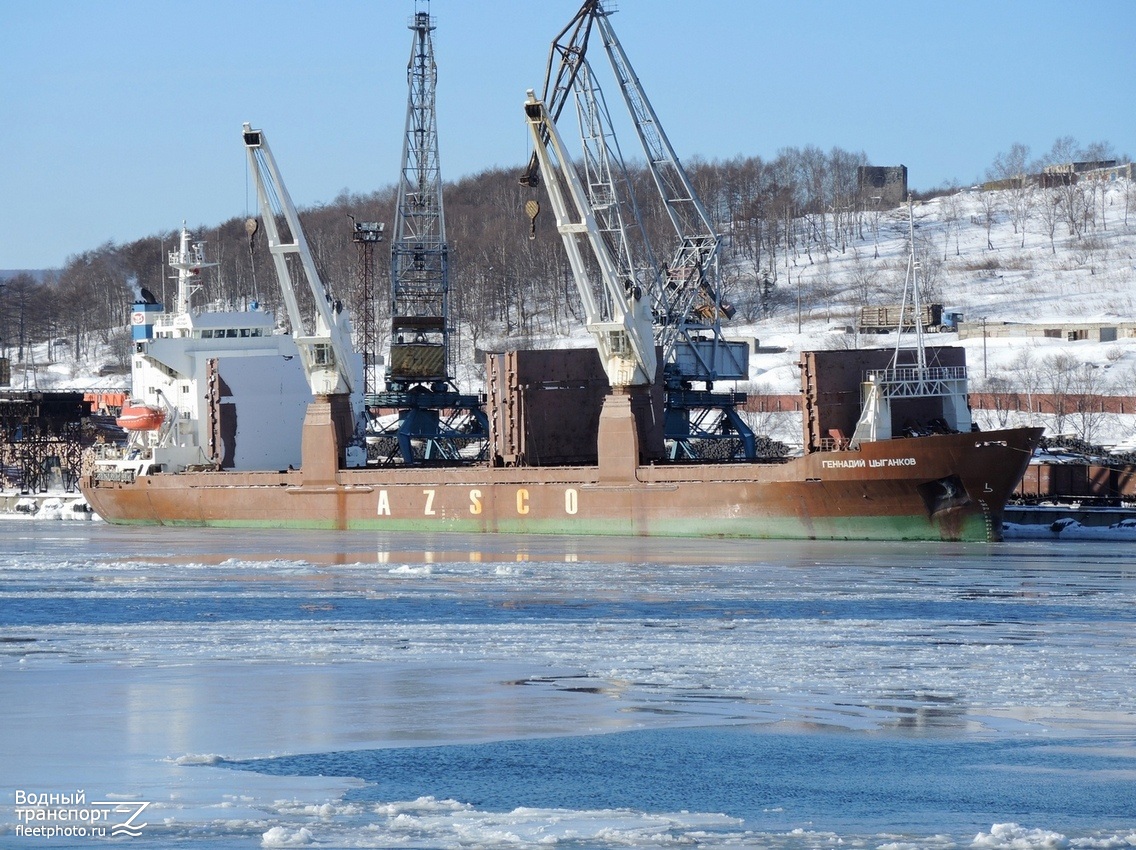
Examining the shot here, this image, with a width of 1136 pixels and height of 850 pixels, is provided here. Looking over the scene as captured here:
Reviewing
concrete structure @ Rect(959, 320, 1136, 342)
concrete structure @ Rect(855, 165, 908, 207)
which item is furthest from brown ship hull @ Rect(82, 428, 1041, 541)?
concrete structure @ Rect(855, 165, 908, 207)

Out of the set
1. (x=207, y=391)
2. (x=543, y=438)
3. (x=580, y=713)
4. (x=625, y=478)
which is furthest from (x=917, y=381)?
(x=580, y=713)

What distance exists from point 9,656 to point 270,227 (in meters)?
36.0

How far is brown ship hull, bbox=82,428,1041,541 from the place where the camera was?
37344 millimetres

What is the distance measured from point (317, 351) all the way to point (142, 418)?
857cm

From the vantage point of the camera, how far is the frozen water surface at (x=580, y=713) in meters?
10.1

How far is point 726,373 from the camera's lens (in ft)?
187

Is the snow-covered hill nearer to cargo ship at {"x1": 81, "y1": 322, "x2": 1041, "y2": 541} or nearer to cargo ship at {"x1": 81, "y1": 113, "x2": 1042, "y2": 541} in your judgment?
cargo ship at {"x1": 81, "y1": 113, "x2": 1042, "y2": 541}

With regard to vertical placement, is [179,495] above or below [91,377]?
below

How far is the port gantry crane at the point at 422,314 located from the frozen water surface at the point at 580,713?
3585 cm

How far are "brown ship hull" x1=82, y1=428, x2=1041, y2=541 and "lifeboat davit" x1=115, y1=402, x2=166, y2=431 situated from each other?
7.43 feet

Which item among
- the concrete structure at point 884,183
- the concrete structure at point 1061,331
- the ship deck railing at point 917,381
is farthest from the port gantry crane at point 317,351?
the concrete structure at point 884,183

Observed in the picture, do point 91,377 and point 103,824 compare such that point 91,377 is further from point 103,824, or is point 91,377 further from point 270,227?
point 103,824

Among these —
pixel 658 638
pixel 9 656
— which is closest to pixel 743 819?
pixel 658 638

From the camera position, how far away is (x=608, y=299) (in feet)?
151
